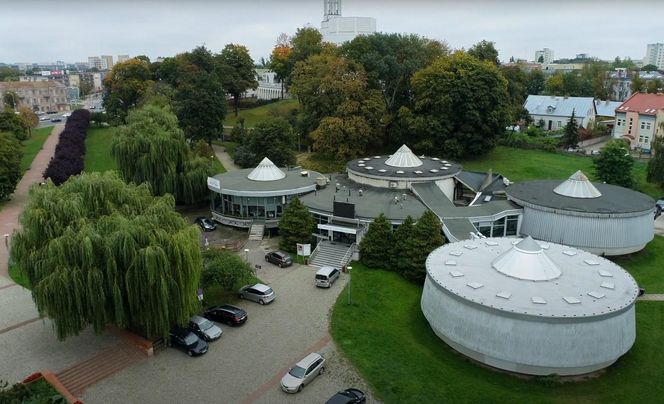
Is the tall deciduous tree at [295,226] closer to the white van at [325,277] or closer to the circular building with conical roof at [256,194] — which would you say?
the circular building with conical roof at [256,194]

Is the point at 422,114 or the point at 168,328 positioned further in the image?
the point at 422,114

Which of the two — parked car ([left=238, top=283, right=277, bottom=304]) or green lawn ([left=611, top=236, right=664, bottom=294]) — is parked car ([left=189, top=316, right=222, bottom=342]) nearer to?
parked car ([left=238, top=283, right=277, bottom=304])

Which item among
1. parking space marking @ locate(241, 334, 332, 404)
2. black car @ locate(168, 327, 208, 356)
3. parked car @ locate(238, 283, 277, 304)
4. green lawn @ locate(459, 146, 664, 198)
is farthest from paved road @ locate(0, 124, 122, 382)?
green lawn @ locate(459, 146, 664, 198)

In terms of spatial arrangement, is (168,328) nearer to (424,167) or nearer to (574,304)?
(574,304)

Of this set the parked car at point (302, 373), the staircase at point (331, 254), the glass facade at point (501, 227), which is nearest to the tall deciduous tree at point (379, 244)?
the staircase at point (331, 254)

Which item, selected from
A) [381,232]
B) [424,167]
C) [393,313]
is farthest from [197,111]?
[393,313]

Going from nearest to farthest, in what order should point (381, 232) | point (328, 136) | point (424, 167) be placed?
point (381, 232) → point (424, 167) → point (328, 136)

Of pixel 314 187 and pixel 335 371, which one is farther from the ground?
pixel 314 187

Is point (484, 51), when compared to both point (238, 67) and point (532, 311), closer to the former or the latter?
point (238, 67)
